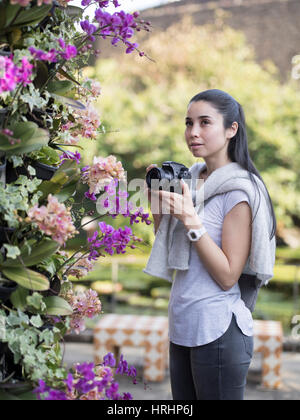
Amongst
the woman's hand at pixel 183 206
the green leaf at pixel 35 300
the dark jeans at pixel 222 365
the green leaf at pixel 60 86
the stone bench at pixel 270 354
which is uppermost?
the green leaf at pixel 60 86

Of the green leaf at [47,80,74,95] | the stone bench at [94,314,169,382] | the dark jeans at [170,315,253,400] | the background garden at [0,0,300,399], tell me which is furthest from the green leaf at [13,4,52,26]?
the stone bench at [94,314,169,382]

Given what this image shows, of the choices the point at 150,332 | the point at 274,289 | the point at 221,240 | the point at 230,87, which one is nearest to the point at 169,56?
the point at 230,87

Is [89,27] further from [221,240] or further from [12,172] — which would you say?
[221,240]

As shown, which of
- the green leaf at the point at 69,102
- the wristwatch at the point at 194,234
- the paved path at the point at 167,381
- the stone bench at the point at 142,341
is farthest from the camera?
the stone bench at the point at 142,341

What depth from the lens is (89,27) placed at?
3.26 ft

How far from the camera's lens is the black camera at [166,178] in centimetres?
128

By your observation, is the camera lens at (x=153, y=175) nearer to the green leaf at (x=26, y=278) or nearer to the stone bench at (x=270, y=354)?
the green leaf at (x=26, y=278)

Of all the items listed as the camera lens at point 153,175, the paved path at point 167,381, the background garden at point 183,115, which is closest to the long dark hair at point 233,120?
the camera lens at point 153,175

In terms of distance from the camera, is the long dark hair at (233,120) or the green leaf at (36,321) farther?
the long dark hair at (233,120)

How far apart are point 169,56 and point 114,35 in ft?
25.1

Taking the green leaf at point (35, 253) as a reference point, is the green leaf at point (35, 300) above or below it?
below

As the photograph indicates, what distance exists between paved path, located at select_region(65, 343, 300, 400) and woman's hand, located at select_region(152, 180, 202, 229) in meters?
2.24

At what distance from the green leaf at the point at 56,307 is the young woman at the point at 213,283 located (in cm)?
39

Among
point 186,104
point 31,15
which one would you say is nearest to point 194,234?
point 31,15
